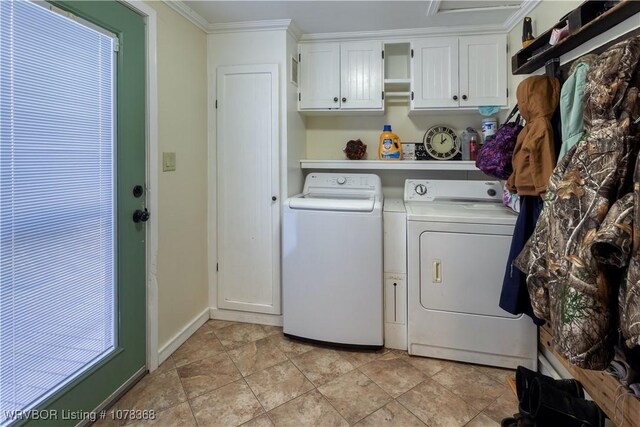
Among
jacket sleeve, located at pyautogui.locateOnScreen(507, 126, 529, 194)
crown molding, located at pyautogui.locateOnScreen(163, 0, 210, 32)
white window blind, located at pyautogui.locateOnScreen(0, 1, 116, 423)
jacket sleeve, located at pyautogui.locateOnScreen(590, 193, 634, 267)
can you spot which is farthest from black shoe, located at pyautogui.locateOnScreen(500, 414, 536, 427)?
crown molding, located at pyautogui.locateOnScreen(163, 0, 210, 32)

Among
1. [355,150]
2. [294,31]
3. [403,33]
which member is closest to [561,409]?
[355,150]

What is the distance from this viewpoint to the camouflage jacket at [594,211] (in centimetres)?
90

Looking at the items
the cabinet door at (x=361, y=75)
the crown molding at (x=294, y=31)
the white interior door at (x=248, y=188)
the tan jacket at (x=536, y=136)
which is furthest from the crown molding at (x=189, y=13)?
the tan jacket at (x=536, y=136)

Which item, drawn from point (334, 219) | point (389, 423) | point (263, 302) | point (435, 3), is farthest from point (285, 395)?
point (435, 3)

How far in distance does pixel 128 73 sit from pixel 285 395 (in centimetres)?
180

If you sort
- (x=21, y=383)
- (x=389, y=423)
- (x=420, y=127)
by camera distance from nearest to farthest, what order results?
(x=21, y=383) < (x=389, y=423) < (x=420, y=127)

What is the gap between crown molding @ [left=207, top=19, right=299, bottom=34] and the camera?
85.8 inches

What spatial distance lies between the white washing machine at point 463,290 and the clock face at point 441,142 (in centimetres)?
72

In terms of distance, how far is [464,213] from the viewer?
1.90 meters

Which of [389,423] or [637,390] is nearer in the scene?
[637,390]

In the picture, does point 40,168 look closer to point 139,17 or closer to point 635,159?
point 139,17

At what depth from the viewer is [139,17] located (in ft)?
5.43

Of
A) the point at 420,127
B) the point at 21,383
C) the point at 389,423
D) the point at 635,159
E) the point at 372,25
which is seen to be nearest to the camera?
the point at 635,159

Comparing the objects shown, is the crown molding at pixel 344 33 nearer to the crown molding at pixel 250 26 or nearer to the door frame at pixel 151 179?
the crown molding at pixel 250 26
